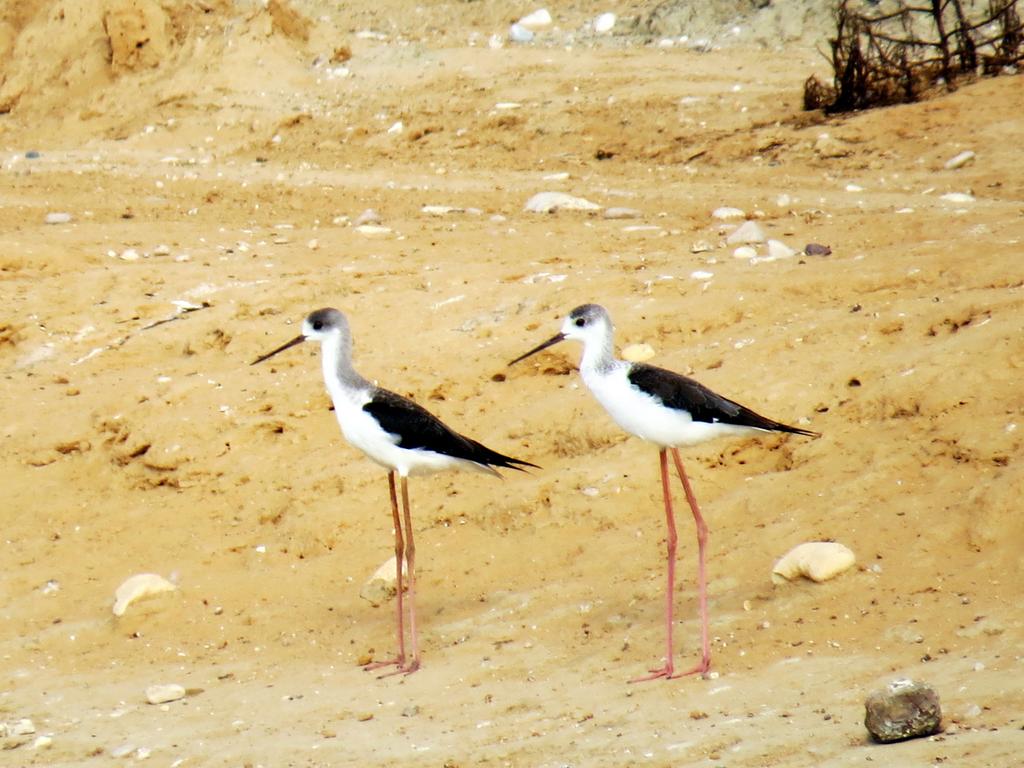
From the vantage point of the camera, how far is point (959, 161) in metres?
11.7

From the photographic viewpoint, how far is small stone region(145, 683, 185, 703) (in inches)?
249

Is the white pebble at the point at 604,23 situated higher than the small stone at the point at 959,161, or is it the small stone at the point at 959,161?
the white pebble at the point at 604,23

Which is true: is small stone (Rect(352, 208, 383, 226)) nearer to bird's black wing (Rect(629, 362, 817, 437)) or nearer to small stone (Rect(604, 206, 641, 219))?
small stone (Rect(604, 206, 641, 219))

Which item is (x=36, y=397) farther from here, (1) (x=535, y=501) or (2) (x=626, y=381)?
(2) (x=626, y=381)

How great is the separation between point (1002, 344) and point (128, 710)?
396 cm

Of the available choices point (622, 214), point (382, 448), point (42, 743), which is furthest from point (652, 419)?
point (622, 214)

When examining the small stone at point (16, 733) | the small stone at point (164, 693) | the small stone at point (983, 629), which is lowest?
the small stone at point (164, 693)

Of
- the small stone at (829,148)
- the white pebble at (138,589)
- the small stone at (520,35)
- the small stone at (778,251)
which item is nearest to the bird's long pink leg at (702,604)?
the white pebble at (138,589)

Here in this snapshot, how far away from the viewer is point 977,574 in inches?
235

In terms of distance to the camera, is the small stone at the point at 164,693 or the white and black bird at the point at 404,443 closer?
the small stone at the point at 164,693

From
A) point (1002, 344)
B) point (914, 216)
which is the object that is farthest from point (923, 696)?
point (914, 216)

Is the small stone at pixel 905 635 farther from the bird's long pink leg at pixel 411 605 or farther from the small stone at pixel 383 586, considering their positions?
the small stone at pixel 383 586

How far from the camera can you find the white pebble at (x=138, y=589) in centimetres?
729

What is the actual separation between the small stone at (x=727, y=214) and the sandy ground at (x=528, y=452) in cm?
15
